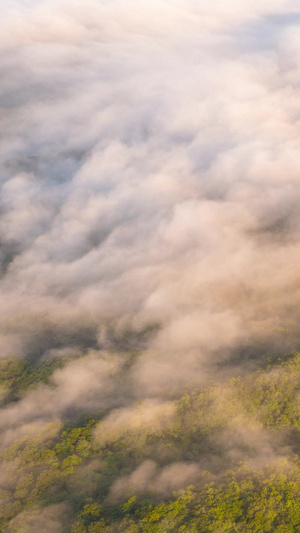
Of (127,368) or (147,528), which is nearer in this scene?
(147,528)

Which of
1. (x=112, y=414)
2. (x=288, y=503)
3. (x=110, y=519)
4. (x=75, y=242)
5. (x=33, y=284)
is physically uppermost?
(x=75, y=242)

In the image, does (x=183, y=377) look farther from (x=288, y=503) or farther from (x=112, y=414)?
(x=288, y=503)

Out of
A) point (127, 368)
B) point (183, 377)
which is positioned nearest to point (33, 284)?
point (127, 368)

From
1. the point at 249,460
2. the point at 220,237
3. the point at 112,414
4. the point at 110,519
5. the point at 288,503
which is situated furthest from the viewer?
the point at 220,237

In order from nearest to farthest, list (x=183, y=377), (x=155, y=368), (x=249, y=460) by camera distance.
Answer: (x=249, y=460) → (x=183, y=377) → (x=155, y=368)

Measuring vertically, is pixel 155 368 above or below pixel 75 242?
below

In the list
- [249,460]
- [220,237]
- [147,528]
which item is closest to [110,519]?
[147,528]

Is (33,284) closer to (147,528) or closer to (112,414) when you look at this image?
(112,414)
